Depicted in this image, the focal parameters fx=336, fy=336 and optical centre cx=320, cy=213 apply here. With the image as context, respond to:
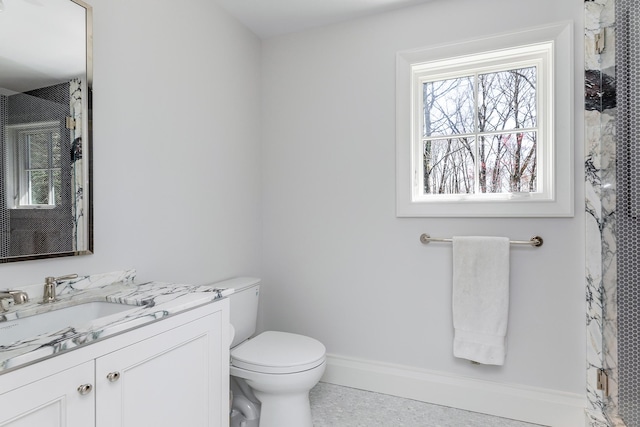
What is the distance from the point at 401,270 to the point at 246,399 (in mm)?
1137

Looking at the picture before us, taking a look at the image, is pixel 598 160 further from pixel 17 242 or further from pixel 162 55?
pixel 17 242

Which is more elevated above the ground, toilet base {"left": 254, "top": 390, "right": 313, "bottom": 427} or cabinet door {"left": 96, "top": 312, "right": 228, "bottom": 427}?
cabinet door {"left": 96, "top": 312, "right": 228, "bottom": 427}

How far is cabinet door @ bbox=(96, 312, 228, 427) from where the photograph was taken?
0.90 metres

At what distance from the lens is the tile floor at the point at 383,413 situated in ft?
5.83

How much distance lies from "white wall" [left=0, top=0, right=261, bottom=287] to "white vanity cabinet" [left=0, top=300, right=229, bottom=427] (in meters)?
0.50

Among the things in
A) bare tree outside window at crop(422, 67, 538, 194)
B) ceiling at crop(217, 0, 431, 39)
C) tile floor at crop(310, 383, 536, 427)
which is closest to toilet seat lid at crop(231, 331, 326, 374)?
tile floor at crop(310, 383, 536, 427)

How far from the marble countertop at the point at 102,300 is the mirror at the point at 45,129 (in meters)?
0.15

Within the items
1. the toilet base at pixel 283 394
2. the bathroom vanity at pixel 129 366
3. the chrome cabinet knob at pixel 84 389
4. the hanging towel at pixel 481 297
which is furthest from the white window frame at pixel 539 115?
the chrome cabinet knob at pixel 84 389

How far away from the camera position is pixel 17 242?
111cm

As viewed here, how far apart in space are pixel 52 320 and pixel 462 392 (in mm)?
1981

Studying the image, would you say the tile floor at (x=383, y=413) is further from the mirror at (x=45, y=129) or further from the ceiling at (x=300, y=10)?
the ceiling at (x=300, y=10)

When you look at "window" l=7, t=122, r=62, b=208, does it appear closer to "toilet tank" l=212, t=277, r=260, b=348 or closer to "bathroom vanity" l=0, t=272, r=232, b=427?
"bathroom vanity" l=0, t=272, r=232, b=427

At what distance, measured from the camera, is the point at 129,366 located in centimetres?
95

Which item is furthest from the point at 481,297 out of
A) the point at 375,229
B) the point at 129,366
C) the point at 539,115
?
the point at 129,366
